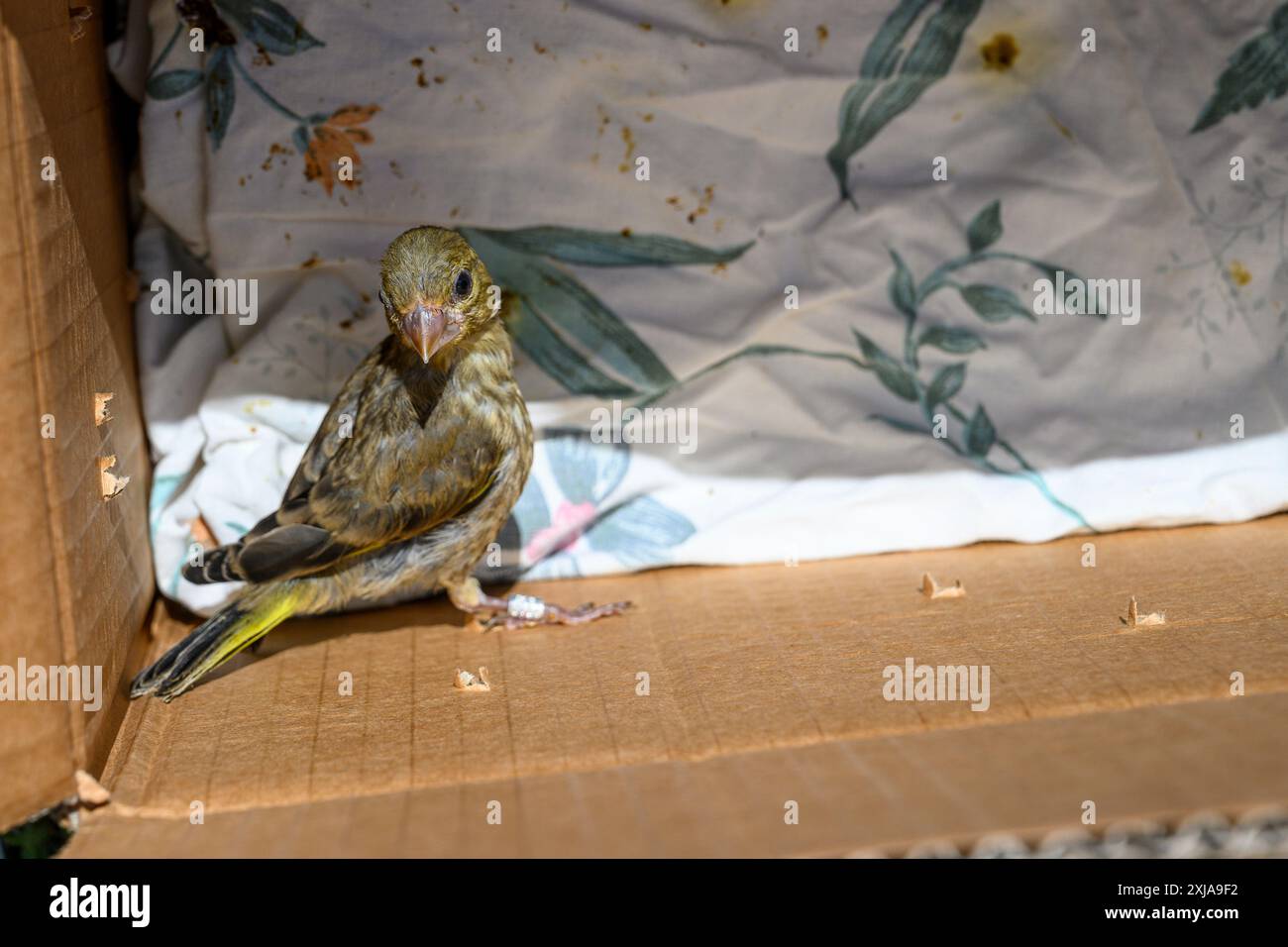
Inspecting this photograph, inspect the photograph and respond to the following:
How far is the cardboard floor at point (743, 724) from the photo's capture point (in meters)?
1.32

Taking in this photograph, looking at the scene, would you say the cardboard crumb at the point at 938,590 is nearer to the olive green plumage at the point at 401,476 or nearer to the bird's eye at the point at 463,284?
the olive green plumage at the point at 401,476

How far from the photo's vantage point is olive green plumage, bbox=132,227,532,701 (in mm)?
1809

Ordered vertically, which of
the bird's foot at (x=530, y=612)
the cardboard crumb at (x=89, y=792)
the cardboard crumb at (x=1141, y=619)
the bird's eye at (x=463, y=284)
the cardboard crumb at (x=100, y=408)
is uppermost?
→ the bird's eye at (x=463, y=284)

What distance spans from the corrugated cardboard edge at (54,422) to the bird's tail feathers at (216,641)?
0.06 metres

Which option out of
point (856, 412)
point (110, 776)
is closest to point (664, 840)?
point (110, 776)

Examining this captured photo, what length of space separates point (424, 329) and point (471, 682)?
53cm

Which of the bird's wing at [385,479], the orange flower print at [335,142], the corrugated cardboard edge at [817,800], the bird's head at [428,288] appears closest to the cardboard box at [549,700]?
the corrugated cardboard edge at [817,800]

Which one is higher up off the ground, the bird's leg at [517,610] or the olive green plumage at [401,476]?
the olive green plumage at [401,476]

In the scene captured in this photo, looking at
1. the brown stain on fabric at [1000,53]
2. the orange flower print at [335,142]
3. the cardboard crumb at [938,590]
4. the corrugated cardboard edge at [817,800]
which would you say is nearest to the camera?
the corrugated cardboard edge at [817,800]

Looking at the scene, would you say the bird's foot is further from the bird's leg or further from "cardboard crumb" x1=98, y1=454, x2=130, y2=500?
"cardboard crumb" x1=98, y1=454, x2=130, y2=500

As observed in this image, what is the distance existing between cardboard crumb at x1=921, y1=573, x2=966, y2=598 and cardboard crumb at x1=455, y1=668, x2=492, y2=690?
2.46 ft

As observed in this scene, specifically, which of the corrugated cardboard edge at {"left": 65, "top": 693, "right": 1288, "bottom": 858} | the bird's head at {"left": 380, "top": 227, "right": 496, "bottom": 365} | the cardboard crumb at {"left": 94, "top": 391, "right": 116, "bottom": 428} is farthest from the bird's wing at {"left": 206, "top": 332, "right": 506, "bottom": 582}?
the corrugated cardboard edge at {"left": 65, "top": 693, "right": 1288, "bottom": 858}

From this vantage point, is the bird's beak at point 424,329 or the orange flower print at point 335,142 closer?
the bird's beak at point 424,329

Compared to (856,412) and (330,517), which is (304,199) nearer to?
(330,517)
